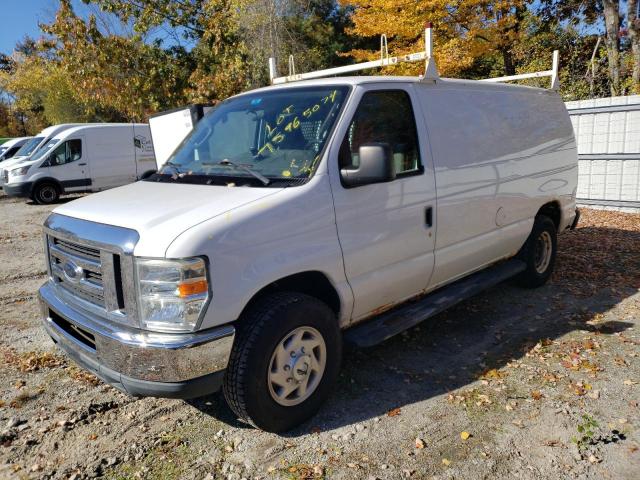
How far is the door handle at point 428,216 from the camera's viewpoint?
417cm

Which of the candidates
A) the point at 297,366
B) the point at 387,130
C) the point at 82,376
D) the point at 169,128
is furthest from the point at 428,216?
the point at 169,128

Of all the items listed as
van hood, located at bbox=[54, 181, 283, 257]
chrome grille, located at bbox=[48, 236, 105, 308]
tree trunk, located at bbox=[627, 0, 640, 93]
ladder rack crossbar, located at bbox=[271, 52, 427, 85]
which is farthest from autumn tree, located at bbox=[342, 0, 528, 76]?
chrome grille, located at bbox=[48, 236, 105, 308]

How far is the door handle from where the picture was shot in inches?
164

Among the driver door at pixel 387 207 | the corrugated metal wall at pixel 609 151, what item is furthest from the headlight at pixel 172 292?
the corrugated metal wall at pixel 609 151

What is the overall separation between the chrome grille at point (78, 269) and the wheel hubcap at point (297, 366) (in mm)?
1127

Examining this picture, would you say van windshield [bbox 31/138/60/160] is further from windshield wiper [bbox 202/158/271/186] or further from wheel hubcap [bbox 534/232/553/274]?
wheel hubcap [bbox 534/232/553/274]

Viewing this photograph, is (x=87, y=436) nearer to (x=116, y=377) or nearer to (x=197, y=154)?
(x=116, y=377)

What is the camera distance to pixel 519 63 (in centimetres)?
1998

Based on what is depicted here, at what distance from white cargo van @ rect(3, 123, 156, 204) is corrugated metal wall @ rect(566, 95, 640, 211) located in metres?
12.3

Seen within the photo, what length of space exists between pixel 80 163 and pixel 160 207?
1512 centimetres

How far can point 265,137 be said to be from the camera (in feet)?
12.6

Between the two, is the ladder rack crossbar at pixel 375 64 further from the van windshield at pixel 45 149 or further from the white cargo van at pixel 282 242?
the van windshield at pixel 45 149

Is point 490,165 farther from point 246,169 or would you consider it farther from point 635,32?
point 635,32

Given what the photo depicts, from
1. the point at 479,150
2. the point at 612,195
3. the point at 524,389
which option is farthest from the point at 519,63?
the point at 524,389
